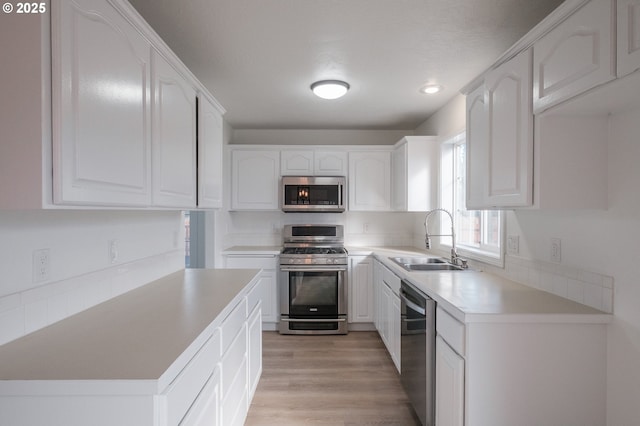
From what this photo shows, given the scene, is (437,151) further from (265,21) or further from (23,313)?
(23,313)

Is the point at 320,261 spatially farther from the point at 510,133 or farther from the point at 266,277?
the point at 510,133

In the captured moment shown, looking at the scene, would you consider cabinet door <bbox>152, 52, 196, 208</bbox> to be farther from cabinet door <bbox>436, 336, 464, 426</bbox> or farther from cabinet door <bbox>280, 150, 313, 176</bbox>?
cabinet door <bbox>280, 150, 313, 176</bbox>

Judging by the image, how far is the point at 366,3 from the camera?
1.57 meters

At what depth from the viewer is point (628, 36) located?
3.15ft

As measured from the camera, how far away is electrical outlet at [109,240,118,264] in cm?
160

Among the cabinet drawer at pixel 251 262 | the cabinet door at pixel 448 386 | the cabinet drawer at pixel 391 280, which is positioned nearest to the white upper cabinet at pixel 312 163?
the cabinet drawer at pixel 251 262

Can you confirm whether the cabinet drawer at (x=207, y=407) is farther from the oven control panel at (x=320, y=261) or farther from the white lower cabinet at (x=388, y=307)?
the oven control panel at (x=320, y=261)

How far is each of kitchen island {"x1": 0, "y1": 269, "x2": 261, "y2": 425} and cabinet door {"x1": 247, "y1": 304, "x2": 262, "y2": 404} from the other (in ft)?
0.88

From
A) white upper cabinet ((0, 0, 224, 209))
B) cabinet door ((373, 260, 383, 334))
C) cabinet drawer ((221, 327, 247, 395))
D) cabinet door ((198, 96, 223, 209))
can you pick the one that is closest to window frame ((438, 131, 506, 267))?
cabinet door ((373, 260, 383, 334))

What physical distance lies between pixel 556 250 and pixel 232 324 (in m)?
1.77

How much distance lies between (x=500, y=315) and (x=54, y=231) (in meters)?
1.90

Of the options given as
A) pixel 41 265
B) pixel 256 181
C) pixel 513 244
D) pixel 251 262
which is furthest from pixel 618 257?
pixel 256 181

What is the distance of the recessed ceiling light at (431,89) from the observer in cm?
265

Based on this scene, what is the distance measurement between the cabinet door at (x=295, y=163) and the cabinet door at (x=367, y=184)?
513mm
